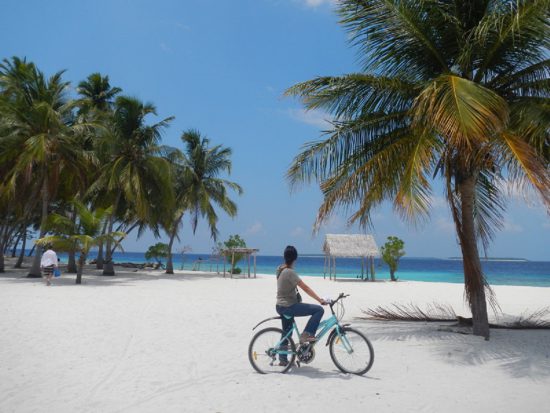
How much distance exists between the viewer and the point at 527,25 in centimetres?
664

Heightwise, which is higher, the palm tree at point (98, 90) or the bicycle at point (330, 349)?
the palm tree at point (98, 90)

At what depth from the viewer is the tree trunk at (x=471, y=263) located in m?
7.70

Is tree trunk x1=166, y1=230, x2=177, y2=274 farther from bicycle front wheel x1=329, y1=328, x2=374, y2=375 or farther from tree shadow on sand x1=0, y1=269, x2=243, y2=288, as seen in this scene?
bicycle front wheel x1=329, y1=328, x2=374, y2=375

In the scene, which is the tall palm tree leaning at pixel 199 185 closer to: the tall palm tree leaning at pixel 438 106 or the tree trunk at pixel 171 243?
the tree trunk at pixel 171 243

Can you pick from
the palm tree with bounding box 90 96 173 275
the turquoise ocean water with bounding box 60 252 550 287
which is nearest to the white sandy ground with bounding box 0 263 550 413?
the palm tree with bounding box 90 96 173 275

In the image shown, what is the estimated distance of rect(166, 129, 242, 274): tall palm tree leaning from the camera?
2786 centimetres

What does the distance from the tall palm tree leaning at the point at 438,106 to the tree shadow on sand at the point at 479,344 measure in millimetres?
553

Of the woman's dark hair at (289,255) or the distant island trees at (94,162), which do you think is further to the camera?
the distant island trees at (94,162)

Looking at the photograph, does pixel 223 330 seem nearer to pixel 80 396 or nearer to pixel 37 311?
pixel 80 396

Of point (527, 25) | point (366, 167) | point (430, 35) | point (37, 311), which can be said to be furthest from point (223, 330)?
point (527, 25)

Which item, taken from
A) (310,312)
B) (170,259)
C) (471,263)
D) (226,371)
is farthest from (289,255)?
(170,259)

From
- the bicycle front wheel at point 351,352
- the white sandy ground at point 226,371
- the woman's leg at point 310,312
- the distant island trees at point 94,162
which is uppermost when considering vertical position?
the distant island trees at point 94,162

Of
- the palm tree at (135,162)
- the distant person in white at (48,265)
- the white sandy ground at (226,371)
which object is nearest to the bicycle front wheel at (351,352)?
the white sandy ground at (226,371)

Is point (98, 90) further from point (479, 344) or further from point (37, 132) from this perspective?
point (479, 344)
